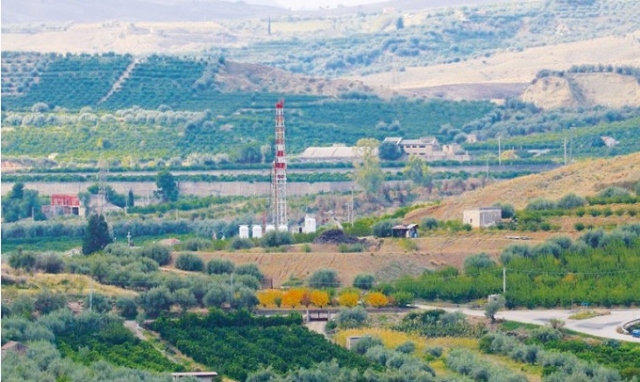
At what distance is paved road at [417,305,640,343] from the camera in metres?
63.0

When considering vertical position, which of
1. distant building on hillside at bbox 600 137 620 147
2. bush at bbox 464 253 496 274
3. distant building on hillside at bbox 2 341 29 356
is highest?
distant building on hillside at bbox 600 137 620 147

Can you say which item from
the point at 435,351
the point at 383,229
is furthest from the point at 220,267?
the point at 435,351

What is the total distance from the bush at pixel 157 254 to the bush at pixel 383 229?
740 centimetres

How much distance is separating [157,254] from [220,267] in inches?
123

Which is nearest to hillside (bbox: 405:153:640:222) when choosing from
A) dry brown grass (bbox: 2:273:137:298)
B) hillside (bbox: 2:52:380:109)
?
dry brown grass (bbox: 2:273:137:298)

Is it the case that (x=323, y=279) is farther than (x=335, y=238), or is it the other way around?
(x=335, y=238)

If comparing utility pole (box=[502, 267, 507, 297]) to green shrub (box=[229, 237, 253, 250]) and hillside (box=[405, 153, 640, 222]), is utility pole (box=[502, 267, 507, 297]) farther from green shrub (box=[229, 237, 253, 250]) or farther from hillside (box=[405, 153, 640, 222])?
hillside (box=[405, 153, 640, 222])

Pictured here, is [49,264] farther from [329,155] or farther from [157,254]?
[329,155]

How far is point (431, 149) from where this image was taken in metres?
118

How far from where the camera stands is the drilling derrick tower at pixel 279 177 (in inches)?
3265

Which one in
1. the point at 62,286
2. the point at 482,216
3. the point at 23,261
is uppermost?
the point at 482,216

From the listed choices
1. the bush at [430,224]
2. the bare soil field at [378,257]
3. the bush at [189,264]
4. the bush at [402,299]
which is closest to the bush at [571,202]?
the bare soil field at [378,257]

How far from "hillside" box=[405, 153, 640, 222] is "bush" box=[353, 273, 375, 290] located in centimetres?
1131

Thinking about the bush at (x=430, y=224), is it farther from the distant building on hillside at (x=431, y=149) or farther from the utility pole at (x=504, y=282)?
the distant building on hillside at (x=431, y=149)
